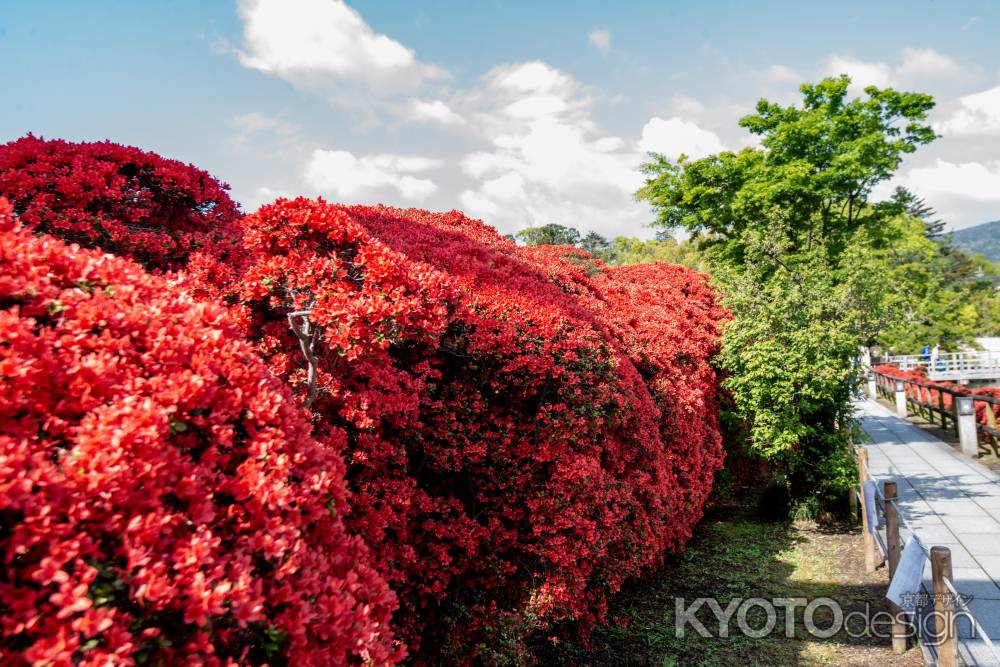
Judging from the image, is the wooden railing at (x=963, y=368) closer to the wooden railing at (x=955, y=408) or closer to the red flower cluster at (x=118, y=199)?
the wooden railing at (x=955, y=408)

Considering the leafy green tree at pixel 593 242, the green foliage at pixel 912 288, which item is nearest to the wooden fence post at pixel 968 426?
the green foliage at pixel 912 288

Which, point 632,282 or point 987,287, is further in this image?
point 987,287

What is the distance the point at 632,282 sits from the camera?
1320cm

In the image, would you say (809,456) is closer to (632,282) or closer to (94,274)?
(632,282)

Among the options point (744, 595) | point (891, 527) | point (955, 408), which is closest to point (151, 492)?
point (891, 527)

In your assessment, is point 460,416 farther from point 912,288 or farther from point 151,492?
point 912,288

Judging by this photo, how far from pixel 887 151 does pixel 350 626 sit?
2118 centimetres

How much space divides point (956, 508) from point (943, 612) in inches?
247

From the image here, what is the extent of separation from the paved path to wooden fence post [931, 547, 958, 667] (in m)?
0.69

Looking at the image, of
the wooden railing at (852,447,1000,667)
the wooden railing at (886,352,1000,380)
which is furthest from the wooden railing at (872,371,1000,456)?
the wooden railing at (886,352,1000,380)

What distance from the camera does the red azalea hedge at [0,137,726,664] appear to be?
210 centimetres

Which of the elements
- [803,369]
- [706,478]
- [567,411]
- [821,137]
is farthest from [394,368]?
[821,137]

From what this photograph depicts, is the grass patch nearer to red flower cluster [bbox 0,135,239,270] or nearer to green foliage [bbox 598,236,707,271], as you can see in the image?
red flower cluster [bbox 0,135,239,270]

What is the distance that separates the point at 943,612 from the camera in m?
4.61
